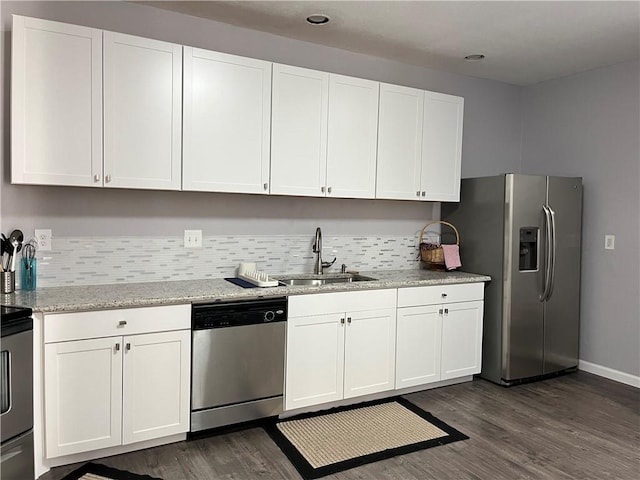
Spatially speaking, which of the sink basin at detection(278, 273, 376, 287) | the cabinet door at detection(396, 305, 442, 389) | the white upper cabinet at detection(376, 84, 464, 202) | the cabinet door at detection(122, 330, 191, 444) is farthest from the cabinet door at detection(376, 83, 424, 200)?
the cabinet door at detection(122, 330, 191, 444)

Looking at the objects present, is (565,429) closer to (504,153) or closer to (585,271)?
(585,271)

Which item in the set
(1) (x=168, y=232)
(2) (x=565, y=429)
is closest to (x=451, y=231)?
(2) (x=565, y=429)

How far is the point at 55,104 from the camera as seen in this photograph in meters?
2.66

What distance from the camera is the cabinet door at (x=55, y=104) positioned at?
102 inches

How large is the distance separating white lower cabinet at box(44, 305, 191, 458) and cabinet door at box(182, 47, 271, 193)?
86 cm

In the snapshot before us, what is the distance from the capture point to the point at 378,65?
4102mm

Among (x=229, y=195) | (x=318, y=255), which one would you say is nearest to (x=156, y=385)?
(x=229, y=195)

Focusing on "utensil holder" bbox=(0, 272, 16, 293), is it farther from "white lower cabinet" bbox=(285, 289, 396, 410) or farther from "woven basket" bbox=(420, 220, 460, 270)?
"woven basket" bbox=(420, 220, 460, 270)

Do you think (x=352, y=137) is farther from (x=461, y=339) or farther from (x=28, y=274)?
(x=28, y=274)

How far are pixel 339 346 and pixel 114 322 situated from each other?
1.42m

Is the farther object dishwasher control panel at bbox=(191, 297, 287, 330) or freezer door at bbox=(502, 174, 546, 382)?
freezer door at bbox=(502, 174, 546, 382)

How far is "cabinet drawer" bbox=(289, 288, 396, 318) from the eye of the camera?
10.3 feet

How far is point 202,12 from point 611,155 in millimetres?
3398

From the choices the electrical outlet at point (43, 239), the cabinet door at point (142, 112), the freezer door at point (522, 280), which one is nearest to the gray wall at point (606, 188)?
the freezer door at point (522, 280)
